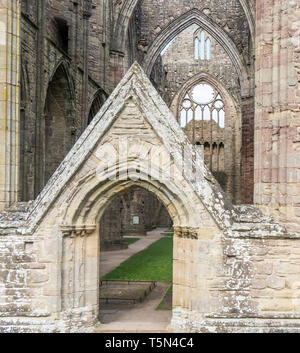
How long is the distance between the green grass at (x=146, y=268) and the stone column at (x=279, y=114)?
5.28 m

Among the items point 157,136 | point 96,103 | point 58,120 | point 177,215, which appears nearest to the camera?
point 157,136

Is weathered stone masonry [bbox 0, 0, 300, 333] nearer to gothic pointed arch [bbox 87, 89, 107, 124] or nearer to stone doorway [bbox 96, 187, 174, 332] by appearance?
stone doorway [bbox 96, 187, 174, 332]

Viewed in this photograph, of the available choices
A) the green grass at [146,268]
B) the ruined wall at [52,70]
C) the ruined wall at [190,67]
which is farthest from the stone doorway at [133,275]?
the ruined wall at [190,67]

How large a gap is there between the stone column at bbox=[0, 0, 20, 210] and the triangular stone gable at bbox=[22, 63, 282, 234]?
808 mm

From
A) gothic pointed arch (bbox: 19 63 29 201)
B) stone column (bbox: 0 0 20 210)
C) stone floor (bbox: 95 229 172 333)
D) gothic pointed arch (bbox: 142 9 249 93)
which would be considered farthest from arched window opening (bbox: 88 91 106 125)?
stone column (bbox: 0 0 20 210)

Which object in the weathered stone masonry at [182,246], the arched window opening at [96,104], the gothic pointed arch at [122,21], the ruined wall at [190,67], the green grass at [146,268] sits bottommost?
the green grass at [146,268]

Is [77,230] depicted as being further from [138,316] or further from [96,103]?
[96,103]

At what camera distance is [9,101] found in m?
6.59

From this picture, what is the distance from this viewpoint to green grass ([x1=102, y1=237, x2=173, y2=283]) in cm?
1127

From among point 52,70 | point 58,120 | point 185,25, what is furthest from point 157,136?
point 185,25

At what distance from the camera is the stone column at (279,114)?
6.00 m

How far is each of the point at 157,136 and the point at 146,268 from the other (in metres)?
7.69

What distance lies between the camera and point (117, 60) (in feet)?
60.7

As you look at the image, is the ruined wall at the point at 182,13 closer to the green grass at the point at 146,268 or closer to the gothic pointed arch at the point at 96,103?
the gothic pointed arch at the point at 96,103
